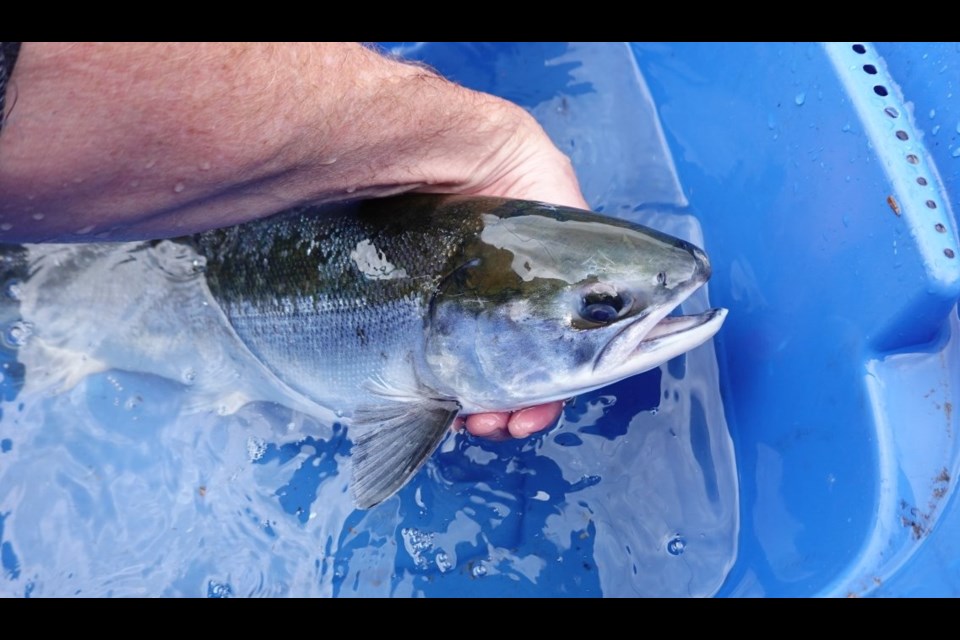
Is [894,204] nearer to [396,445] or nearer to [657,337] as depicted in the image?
[657,337]

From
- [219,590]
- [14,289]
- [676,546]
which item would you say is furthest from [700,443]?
[14,289]

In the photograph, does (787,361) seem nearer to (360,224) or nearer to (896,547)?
(896,547)

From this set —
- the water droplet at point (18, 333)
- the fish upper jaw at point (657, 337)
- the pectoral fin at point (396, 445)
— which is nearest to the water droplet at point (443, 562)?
the pectoral fin at point (396, 445)

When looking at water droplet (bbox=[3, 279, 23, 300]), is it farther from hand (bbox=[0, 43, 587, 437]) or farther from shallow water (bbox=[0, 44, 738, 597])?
hand (bbox=[0, 43, 587, 437])

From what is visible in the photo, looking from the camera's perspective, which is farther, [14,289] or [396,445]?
[14,289]

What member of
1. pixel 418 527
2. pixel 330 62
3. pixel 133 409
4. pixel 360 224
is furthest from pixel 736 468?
pixel 133 409

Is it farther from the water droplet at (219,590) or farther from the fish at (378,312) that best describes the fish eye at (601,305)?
the water droplet at (219,590)

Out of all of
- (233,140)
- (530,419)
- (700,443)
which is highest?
(233,140)
